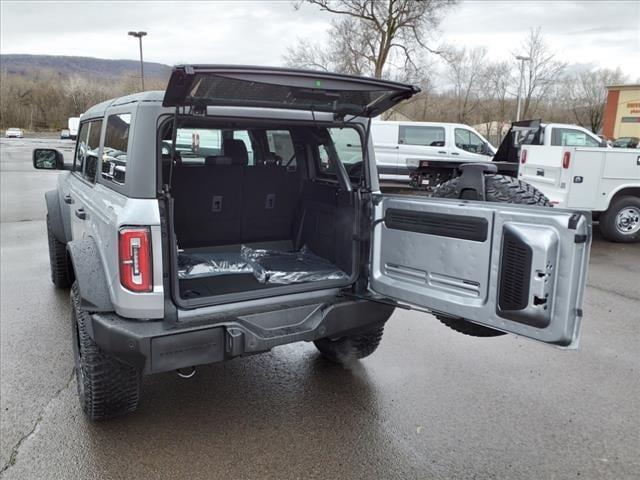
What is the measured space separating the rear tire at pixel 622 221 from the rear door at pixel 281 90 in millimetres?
6993

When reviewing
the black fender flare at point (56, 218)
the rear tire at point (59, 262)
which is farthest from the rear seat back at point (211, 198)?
the rear tire at point (59, 262)

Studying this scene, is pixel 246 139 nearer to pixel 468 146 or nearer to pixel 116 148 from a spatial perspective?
pixel 116 148

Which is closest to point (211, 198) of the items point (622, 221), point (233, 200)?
point (233, 200)

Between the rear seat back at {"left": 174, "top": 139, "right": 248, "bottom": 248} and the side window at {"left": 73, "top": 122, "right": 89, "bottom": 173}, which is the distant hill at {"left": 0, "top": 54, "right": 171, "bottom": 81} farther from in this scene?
the rear seat back at {"left": 174, "top": 139, "right": 248, "bottom": 248}

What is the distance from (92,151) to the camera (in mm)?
4031

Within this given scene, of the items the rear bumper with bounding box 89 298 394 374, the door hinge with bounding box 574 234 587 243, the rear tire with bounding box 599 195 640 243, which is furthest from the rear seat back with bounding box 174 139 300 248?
the rear tire with bounding box 599 195 640 243

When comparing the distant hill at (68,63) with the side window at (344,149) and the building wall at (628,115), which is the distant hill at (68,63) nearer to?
the building wall at (628,115)

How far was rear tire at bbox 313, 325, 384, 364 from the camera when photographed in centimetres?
381

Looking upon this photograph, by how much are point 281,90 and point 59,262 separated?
3956 mm

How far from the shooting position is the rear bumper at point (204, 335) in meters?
2.59

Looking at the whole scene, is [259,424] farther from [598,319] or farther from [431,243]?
[598,319]

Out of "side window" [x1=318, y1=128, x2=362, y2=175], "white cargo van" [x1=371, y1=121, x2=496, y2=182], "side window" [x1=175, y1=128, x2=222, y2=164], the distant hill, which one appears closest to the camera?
"side window" [x1=318, y1=128, x2=362, y2=175]

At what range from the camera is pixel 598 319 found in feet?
16.8

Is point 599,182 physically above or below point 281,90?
below
